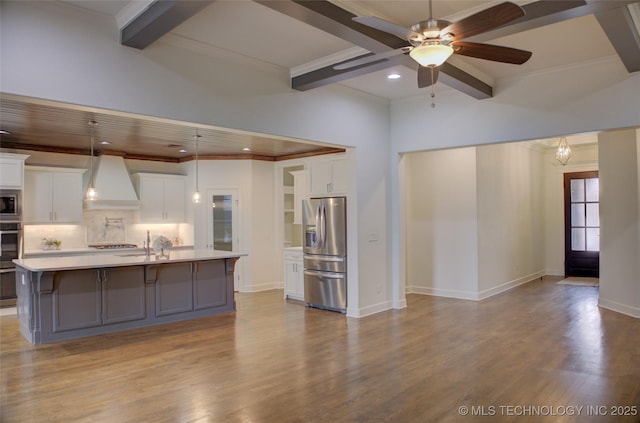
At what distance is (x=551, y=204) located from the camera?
1002cm

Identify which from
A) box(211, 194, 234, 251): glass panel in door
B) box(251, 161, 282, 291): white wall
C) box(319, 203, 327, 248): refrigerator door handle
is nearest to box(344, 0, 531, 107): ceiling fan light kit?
box(319, 203, 327, 248): refrigerator door handle

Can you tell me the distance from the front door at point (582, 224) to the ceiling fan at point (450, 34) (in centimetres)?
748

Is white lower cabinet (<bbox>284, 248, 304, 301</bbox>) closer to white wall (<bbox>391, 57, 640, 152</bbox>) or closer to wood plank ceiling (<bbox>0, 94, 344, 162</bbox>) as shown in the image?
wood plank ceiling (<bbox>0, 94, 344, 162</bbox>)

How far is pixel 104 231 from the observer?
8.70 metres

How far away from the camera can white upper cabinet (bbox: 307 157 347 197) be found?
6957 mm

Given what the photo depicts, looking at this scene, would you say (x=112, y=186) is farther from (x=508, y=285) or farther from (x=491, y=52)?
(x=508, y=285)

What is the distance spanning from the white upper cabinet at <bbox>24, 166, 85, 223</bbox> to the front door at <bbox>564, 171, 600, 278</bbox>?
9.80 metres

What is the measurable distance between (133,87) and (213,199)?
5.07 metres

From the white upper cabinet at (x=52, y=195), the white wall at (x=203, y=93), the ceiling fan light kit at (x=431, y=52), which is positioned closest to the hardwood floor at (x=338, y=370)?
the white wall at (x=203, y=93)

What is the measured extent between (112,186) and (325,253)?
4.34m

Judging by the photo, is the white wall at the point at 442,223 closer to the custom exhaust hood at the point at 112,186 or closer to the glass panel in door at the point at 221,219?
the glass panel in door at the point at 221,219

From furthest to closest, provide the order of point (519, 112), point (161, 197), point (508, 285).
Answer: point (161, 197) < point (508, 285) < point (519, 112)

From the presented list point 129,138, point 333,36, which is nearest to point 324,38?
point 333,36

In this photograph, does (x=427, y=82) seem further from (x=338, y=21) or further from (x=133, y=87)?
(x=133, y=87)
